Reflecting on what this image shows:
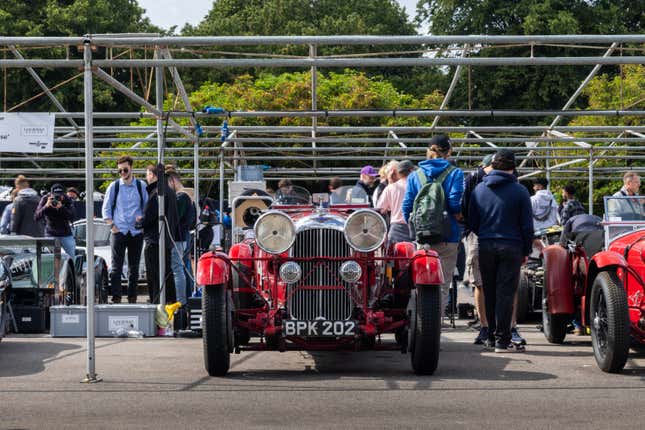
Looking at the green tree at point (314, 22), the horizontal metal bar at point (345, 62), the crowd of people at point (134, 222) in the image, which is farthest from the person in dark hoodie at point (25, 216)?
the green tree at point (314, 22)

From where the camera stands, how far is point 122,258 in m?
16.0

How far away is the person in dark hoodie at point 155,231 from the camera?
46.5 feet

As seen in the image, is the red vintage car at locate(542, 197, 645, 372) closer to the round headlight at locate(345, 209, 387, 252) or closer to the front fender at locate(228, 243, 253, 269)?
the round headlight at locate(345, 209, 387, 252)

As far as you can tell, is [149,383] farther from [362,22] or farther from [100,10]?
[362,22]

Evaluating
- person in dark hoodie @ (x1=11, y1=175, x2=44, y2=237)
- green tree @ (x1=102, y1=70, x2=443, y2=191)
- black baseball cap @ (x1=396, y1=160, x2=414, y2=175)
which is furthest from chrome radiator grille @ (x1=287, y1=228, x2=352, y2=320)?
green tree @ (x1=102, y1=70, x2=443, y2=191)

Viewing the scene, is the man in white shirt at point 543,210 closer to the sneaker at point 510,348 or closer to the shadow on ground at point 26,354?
the sneaker at point 510,348

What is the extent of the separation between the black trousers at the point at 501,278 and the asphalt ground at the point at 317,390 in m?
0.30

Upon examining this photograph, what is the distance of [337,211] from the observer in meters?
10.5

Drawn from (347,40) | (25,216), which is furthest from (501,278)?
(25,216)

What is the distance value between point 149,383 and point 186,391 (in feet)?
1.87

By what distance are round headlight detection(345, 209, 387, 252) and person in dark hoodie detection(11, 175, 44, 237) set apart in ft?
30.3

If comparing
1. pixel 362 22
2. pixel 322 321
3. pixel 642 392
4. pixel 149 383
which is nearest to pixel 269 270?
pixel 322 321

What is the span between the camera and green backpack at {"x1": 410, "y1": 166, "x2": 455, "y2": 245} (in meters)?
10.8

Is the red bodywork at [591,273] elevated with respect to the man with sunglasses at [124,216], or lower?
lower
